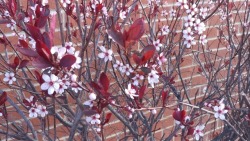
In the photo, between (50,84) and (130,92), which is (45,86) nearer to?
(50,84)

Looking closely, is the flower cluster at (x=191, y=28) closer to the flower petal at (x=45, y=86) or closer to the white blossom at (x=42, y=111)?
the white blossom at (x=42, y=111)

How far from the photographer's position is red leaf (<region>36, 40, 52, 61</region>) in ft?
3.50

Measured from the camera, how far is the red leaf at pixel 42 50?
1.07m

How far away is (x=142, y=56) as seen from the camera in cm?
129

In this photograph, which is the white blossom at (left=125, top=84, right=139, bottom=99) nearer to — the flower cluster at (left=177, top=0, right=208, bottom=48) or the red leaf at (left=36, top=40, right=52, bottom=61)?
the red leaf at (left=36, top=40, right=52, bottom=61)

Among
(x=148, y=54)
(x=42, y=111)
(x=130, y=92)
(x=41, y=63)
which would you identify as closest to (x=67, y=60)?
(x=41, y=63)

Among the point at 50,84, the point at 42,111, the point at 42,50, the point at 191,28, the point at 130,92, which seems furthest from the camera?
the point at 191,28

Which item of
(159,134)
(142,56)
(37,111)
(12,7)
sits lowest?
(159,134)

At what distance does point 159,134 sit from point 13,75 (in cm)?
187

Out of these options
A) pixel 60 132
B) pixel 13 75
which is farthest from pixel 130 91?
pixel 60 132

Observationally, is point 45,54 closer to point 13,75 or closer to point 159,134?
point 13,75

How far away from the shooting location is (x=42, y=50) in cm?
107

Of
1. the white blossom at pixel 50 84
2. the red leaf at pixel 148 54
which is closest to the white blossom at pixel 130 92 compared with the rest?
the red leaf at pixel 148 54

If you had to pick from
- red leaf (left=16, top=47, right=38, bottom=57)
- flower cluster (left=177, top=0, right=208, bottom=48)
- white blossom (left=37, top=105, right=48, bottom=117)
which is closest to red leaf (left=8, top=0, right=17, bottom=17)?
red leaf (left=16, top=47, right=38, bottom=57)
